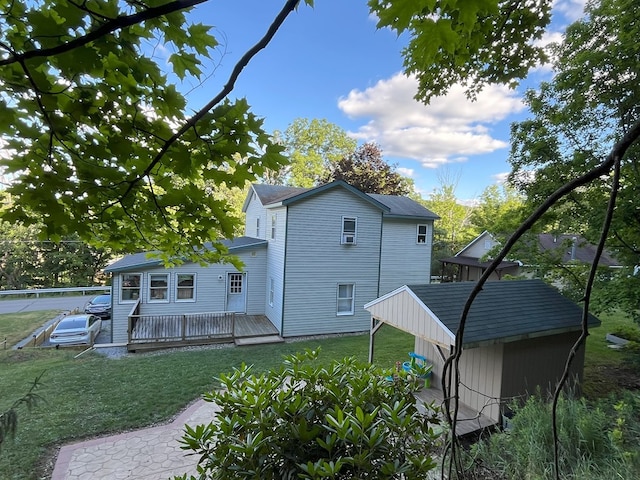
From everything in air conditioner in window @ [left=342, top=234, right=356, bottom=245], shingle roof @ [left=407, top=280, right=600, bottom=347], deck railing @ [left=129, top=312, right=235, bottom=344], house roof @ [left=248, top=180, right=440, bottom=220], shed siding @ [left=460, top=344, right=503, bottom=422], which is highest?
house roof @ [left=248, top=180, right=440, bottom=220]

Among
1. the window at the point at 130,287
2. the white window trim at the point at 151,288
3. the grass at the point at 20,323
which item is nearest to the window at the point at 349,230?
the white window trim at the point at 151,288

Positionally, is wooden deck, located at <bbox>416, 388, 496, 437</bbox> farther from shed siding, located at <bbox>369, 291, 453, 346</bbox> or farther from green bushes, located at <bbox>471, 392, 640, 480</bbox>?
green bushes, located at <bbox>471, 392, 640, 480</bbox>

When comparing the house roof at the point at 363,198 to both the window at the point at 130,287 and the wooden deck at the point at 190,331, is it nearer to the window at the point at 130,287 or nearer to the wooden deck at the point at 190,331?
the wooden deck at the point at 190,331

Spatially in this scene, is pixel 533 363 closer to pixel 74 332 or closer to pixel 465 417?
pixel 465 417

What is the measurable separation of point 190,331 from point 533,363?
973 cm

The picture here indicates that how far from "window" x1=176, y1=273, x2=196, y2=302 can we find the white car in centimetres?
308

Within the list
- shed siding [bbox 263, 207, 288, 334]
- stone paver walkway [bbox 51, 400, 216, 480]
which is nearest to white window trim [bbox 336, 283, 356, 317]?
shed siding [bbox 263, 207, 288, 334]

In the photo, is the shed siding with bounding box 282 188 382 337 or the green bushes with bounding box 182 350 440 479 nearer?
the green bushes with bounding box 182 350 440 479

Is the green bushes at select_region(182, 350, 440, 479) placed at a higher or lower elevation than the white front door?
higher

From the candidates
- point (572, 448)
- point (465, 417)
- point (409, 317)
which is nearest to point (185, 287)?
point (409, 317)

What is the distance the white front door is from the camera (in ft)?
42.7

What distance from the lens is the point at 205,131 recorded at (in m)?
1.52

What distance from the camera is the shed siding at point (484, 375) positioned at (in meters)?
6.03

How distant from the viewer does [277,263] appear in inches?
484
